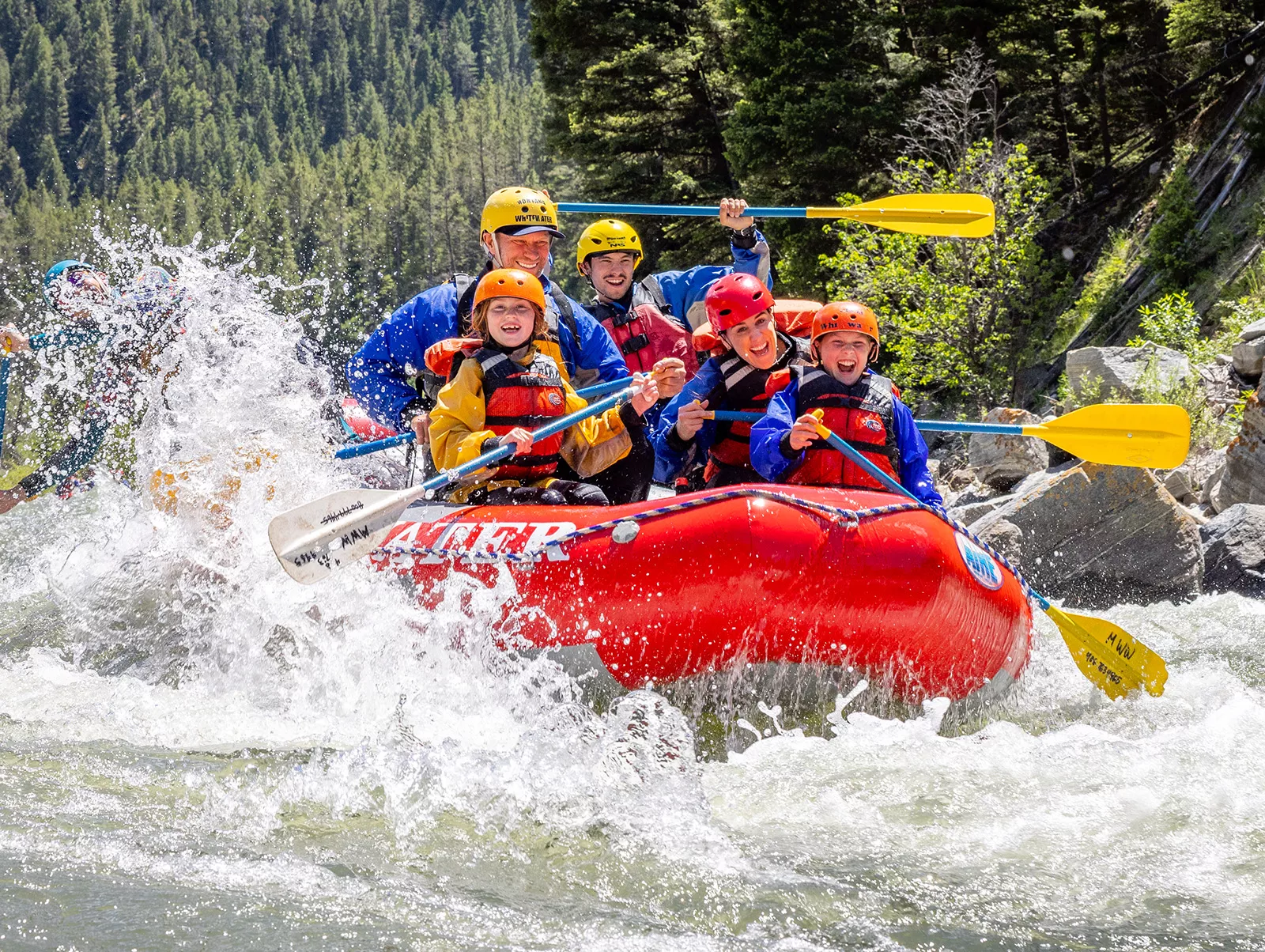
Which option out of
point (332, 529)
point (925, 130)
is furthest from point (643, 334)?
point (925, 130)

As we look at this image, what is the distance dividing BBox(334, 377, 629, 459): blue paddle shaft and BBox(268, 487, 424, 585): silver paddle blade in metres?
1.31

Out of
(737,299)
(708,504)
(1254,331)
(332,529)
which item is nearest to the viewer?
(708,504)

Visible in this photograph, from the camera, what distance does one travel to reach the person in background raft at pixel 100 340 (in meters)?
8.54

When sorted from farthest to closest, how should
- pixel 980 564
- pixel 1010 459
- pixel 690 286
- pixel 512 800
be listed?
1. pixel 1010 459
2. pixel 690 286
3. pixel 980 564
4. pixel 512 800

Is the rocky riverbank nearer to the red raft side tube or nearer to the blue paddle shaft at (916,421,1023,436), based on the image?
the blue paddle shaft at (916,421,1023,436)

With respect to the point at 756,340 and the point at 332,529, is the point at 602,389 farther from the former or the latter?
the point at 332,529

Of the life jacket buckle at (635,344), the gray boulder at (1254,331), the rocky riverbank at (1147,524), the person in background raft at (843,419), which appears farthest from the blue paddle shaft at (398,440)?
the gray boulder at (1254,331)

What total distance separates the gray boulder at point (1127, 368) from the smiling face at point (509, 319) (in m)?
5.80

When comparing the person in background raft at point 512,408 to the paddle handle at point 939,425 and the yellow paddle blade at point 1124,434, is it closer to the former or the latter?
the paddle handle at point 939,425

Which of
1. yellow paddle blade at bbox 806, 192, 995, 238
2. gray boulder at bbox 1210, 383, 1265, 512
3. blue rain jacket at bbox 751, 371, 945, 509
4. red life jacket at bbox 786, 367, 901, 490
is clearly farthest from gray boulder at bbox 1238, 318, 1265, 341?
red life jacket at bbox 786, 367, 901, 490

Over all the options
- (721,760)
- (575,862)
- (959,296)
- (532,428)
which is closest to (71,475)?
(532,428)

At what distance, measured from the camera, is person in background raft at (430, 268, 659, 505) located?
17.3 ft

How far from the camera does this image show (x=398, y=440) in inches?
252

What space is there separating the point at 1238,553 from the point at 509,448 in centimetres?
493
